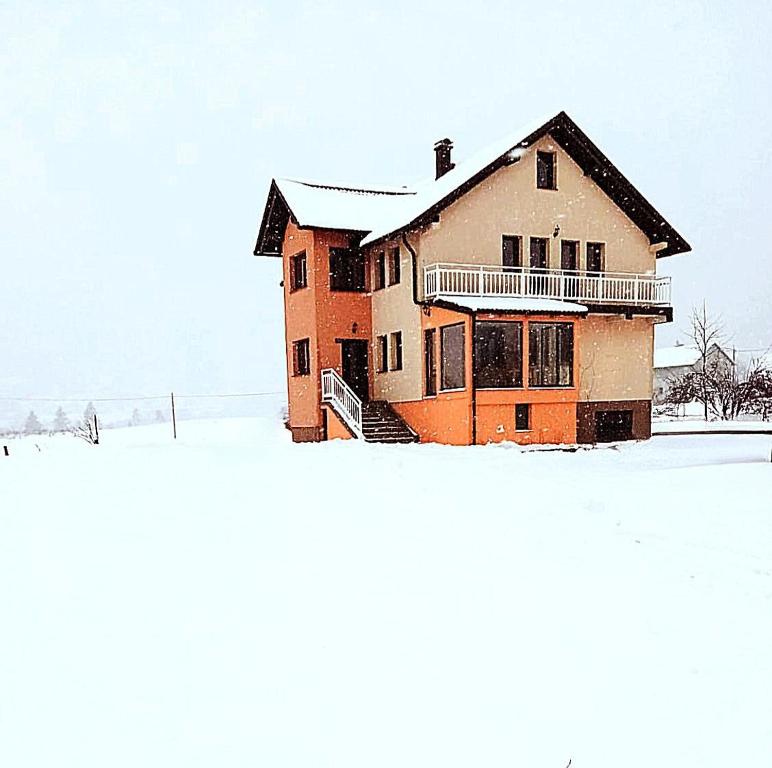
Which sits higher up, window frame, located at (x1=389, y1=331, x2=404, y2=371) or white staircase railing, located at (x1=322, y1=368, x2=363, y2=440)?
window frame, located at (x1=389, y1=331, x2=404, y2=371)

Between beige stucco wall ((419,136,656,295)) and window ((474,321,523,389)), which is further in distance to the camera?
beige stucco wall ((419,136,656,295))

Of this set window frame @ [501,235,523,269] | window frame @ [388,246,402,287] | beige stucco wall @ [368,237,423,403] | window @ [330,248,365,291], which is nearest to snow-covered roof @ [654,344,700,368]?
window frame @ [501,235,523,269]

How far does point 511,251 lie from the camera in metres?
19.9

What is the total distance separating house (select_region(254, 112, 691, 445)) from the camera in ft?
58.4

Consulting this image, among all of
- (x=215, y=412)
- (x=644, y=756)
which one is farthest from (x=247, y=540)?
(x=215, y=412)

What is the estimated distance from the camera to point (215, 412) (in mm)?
104812

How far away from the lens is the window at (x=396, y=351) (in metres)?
20.3

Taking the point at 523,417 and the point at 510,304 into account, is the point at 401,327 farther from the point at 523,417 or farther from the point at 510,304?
the point at 523,417

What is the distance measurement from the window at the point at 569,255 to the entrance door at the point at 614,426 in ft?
15.0

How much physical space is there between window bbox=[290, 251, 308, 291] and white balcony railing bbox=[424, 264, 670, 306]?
5.13 meters

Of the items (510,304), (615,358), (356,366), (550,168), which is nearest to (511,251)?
(550,168)

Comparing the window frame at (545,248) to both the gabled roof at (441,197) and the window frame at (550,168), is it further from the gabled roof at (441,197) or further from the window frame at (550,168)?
the gabled roof at (441,197)

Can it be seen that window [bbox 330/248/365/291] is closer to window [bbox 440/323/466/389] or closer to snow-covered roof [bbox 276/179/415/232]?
snow-covered roof [bbox 276/179/415/232]

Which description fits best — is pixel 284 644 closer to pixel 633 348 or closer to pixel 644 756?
pixel 644 756
